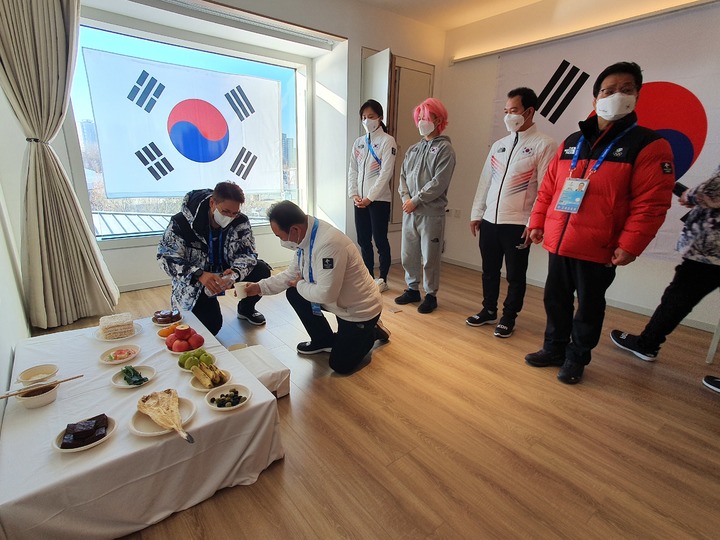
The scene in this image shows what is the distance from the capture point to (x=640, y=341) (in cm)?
243

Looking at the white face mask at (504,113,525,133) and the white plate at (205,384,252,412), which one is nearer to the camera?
the white plate at (205,384,252,412)

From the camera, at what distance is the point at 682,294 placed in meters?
2.17

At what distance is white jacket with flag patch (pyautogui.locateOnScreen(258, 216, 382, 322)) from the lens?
1.89 metres

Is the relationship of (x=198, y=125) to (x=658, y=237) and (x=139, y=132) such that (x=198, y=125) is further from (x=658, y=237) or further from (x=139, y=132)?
(x=658, y=237)

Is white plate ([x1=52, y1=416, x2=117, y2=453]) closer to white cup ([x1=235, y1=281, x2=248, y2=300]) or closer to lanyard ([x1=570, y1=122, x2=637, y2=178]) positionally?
white cup ([x1=235, y1=281, x2=248, y2=300])

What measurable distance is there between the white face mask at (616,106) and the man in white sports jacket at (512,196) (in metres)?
0.55

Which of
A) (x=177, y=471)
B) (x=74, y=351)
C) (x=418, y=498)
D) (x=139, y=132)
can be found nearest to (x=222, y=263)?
(x=74, y=351)

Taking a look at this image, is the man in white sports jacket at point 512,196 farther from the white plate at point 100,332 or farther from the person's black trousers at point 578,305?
the white plate at point 100,332

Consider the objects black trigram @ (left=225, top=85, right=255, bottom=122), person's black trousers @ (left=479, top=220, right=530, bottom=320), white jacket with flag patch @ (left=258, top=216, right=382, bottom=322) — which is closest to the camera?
white jacket with flag patch @ (left=258, top=216, right=382, bottom=322)

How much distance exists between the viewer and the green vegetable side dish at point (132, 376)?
4.59ft

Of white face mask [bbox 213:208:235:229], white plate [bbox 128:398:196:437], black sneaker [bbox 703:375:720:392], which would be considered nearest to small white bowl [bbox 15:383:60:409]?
white plate [bbox 128:398:196:437]

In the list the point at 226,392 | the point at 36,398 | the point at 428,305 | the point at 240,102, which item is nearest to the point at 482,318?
the point at 428,305

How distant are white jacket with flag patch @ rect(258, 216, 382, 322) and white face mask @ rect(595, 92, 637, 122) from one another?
4.57 feet

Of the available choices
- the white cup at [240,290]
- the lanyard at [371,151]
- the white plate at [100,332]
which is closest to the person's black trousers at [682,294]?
the lanyard at [371,151]
